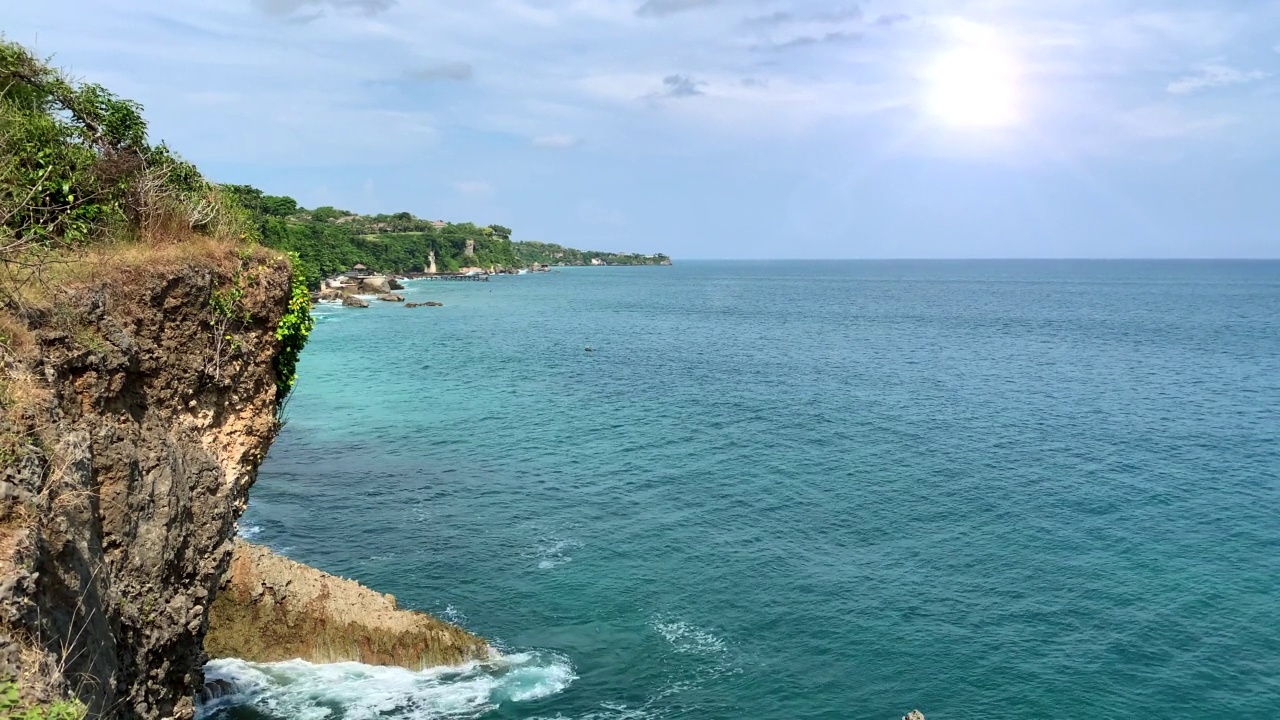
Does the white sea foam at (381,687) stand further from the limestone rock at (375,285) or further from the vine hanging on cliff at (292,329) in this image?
the limestone rock at (375,285)

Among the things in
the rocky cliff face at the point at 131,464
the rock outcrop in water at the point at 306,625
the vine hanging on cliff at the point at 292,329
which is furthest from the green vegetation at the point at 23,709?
the rock outcrop in water at the point at 306,625

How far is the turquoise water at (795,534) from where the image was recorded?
2611 centimetres

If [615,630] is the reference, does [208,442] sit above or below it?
above

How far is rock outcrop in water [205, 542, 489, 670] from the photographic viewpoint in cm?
2620

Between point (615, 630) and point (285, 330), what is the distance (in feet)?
51.8

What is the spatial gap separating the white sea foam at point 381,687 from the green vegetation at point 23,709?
1670 centimetres

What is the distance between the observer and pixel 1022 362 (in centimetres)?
8475

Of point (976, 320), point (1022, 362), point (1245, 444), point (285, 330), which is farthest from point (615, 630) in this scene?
point (976, 320)

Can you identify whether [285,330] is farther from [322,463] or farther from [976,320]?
[976,320]

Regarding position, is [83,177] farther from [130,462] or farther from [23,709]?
[23,709]

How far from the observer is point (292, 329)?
20.3m

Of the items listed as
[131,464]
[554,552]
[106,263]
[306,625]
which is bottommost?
[554,552]

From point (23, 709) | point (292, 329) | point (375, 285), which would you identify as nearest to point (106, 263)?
point (292, 329)

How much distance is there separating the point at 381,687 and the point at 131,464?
1422 cm
